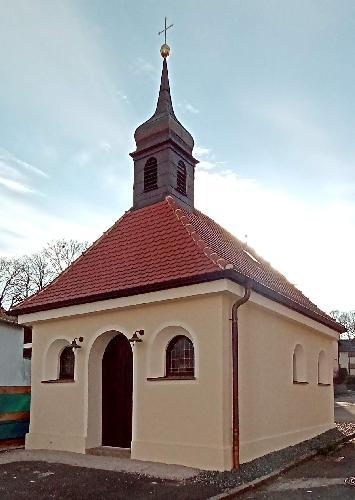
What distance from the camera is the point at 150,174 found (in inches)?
526

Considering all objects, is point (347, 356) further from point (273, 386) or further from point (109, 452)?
point (109, 452)

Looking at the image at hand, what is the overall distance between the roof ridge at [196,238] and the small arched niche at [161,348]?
154 centimetres

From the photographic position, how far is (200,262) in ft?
31.0

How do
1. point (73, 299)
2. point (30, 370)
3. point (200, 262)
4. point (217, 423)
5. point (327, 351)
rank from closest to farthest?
1. point (217, 423)
2. point (200, 262)
3. point (73, 299)
4. point (30, 370)
5. point (327, 351)

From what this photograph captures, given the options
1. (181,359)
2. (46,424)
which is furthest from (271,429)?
(46,424)

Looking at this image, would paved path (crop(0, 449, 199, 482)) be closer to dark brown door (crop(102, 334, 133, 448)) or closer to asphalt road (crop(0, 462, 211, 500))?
asphalt road (crop(0, 462, 211, 500))

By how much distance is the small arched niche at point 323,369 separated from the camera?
14.7 metres

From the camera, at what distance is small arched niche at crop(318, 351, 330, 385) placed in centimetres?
1468

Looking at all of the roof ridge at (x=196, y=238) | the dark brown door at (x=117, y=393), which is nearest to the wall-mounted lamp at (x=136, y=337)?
the dark brown door at (x=117, y=393)

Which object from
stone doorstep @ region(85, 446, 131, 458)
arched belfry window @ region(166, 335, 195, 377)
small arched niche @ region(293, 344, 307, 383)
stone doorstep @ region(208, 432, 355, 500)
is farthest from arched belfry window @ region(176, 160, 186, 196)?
stone doorstep @ region(208, 432, 355, 500)

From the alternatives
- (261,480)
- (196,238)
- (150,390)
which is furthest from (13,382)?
(261,480)

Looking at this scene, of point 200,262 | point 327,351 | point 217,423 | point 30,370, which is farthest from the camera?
point 327,351

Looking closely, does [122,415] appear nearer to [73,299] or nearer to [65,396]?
[65,396]

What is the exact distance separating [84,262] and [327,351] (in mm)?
7995
